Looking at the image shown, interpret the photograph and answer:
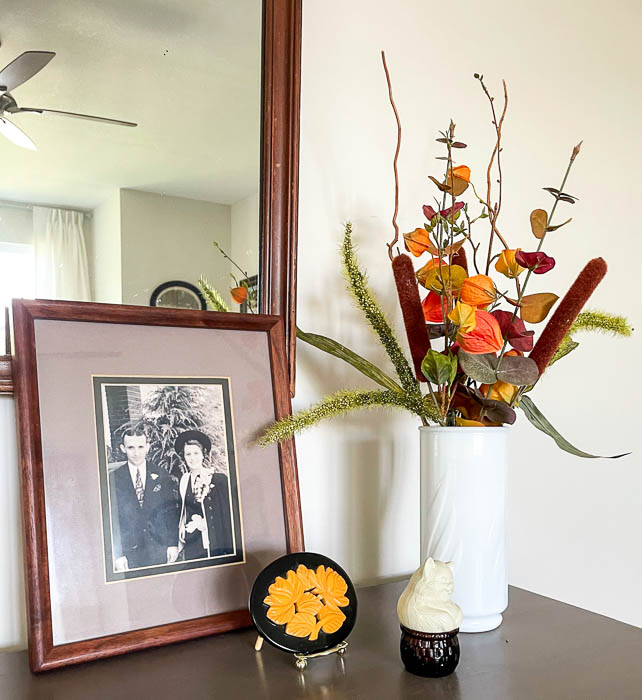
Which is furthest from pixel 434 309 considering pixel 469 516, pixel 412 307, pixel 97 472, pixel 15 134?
pixel 15 134

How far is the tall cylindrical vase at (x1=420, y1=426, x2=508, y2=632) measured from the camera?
92 centimetres

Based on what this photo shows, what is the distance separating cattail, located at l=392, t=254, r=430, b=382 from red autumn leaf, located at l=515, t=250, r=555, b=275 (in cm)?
14

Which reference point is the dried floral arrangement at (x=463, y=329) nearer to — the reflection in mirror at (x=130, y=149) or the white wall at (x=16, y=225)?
the reflection in mirror at (x=130, y=149)

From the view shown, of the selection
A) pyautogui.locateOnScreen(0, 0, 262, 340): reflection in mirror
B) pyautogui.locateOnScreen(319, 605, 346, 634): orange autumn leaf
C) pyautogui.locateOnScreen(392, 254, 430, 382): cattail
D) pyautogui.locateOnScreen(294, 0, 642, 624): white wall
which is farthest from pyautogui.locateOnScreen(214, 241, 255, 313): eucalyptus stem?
pyautogui.locateOnScreen(319, 605, 346, 634): orange autumn leaf

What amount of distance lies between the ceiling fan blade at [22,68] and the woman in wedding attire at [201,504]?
0.49 meters

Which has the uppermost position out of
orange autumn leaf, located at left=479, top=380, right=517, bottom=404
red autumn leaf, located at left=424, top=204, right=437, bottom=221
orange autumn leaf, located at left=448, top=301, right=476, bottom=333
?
red autumn leaf, located at left=424, top=204, right=437, bottom=221

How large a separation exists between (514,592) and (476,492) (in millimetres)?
288

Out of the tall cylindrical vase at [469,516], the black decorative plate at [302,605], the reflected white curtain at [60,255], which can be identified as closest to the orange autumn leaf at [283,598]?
the black decorative plate at [302,605]

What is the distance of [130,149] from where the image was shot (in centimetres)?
96

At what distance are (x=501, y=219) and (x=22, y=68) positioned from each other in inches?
35.0

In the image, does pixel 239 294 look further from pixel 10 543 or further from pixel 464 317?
pixel 10 543

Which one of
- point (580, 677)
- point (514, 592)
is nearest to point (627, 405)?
point (514, 592)

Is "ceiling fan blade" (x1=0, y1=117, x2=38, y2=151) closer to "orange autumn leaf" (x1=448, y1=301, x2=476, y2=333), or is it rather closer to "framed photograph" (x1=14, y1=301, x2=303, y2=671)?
"framed photograph" (x1=14, y1=301, x2=303, y2=671)

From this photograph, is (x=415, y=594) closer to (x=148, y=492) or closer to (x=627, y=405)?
(x=148, y=492)
